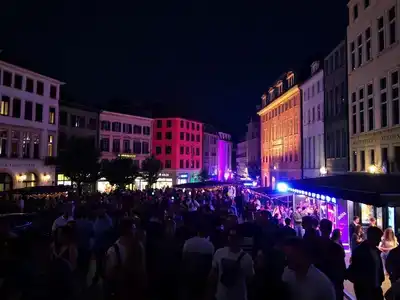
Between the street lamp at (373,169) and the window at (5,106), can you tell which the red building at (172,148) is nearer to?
the window at (5,106)

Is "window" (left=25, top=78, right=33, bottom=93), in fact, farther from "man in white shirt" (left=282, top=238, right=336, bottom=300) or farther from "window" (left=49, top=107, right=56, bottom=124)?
"man in white shirt" (left=282, top=238, right=336, bottom=300)

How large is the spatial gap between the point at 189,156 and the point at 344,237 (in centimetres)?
6770

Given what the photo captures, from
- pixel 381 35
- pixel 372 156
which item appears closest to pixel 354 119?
pixel 372 156

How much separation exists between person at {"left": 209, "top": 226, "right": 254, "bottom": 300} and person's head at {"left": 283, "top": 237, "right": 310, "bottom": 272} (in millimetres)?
1332

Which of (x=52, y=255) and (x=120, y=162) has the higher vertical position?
(x=120, y=162)

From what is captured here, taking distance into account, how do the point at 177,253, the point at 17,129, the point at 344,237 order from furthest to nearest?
the point at 17,129 → the point at 344,237 → the point at 177,253

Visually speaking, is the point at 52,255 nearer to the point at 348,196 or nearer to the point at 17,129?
the point at 348,196

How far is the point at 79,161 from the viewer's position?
42.3 metres

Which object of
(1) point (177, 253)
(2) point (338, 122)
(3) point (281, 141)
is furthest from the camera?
(3) point (281, 141)

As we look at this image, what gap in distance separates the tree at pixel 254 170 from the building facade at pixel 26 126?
1780 inches

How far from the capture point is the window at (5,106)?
40.0 m

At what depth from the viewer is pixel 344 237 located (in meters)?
17.7

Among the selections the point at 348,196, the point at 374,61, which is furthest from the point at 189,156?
the point at 348,196

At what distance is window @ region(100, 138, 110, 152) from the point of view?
59628mm
